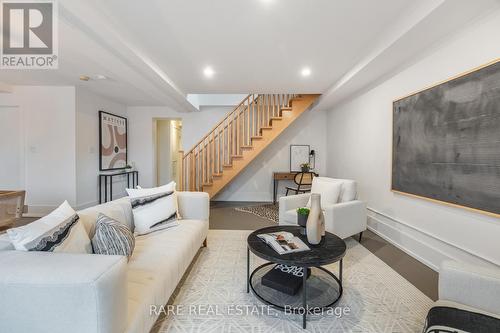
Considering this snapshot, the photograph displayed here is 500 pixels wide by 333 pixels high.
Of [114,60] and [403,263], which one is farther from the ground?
[114,60]

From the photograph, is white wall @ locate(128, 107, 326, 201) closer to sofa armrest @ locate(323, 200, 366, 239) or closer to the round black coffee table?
sofa armrest @ locate(323, 200, 366, 239)

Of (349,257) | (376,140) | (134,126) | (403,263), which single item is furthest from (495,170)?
(134,126)

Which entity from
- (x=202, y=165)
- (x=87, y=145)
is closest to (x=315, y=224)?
(x=202, y=165)

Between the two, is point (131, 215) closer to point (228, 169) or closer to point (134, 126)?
point (228, 169)

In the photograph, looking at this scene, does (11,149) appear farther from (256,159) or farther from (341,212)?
(341,212)

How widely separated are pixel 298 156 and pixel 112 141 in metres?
4.37

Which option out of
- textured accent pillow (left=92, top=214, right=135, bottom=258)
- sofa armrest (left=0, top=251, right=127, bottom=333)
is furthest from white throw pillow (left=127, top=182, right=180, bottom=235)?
sofa armrest (left=0, top=251, right=127, bottom=333)

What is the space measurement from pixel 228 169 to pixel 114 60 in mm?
2976

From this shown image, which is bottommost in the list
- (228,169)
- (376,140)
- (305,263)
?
(305,263)

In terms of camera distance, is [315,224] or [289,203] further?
[289,203]

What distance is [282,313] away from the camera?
5.58 feet

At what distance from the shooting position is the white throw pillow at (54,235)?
1.13 meters

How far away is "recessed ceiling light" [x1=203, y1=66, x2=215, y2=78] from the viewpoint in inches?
132

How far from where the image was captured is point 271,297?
1.87 meters
